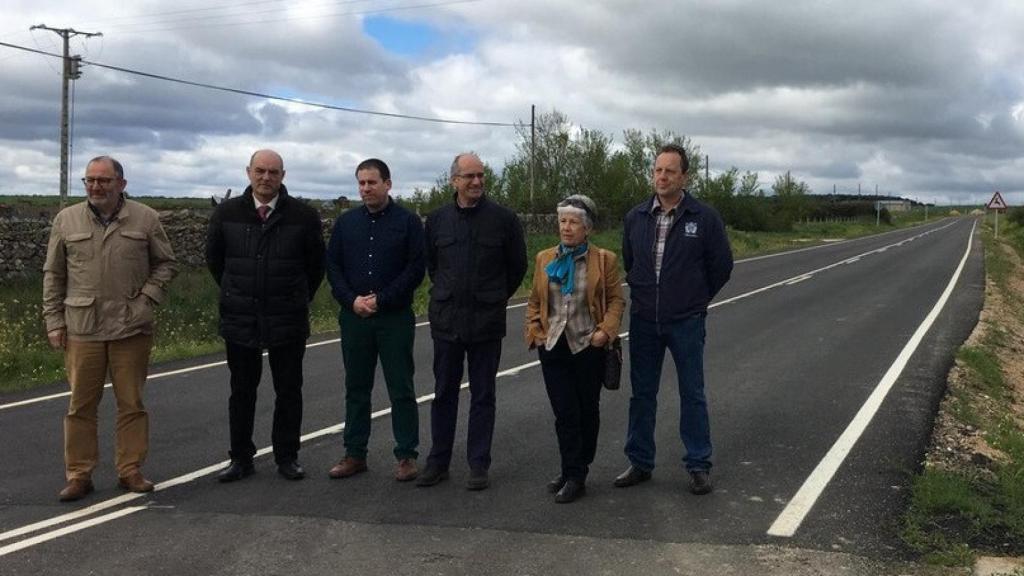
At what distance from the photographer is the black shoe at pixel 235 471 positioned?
633 cm

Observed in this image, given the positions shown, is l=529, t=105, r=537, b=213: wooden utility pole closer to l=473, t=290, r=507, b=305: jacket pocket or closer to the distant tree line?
the distant tree line

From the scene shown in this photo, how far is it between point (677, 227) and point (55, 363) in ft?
29.5

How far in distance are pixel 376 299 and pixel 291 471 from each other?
126 centimetres

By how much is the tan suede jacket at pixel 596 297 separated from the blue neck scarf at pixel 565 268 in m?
0.05

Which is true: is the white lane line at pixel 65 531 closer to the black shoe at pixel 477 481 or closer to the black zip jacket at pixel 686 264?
the black shoe at pixel 477 481

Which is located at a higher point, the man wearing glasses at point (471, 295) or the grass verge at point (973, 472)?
the man wearing glasses at point (471, 295)

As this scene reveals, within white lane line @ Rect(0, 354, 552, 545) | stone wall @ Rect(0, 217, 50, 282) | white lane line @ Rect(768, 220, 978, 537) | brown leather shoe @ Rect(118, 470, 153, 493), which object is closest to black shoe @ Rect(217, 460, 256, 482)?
white lane line @ Rect(0, 354, 552, 545)

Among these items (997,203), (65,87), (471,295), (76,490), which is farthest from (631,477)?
(997,203)

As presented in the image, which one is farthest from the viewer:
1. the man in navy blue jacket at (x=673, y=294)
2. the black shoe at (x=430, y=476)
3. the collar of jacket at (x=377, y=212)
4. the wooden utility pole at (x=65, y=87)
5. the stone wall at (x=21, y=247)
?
the wooden utility pole at (x=65, y=87)

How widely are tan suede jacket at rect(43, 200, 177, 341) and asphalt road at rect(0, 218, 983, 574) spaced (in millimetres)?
1045

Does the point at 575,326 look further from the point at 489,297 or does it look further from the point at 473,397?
the point at 473,397

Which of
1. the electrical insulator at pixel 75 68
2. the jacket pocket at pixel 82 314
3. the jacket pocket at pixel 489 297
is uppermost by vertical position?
the electrical insulator at pixel 75 68

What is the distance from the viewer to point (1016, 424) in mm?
8859

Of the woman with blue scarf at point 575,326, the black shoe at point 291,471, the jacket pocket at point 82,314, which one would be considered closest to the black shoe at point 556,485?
the woman with blue scarf at point 575,326
